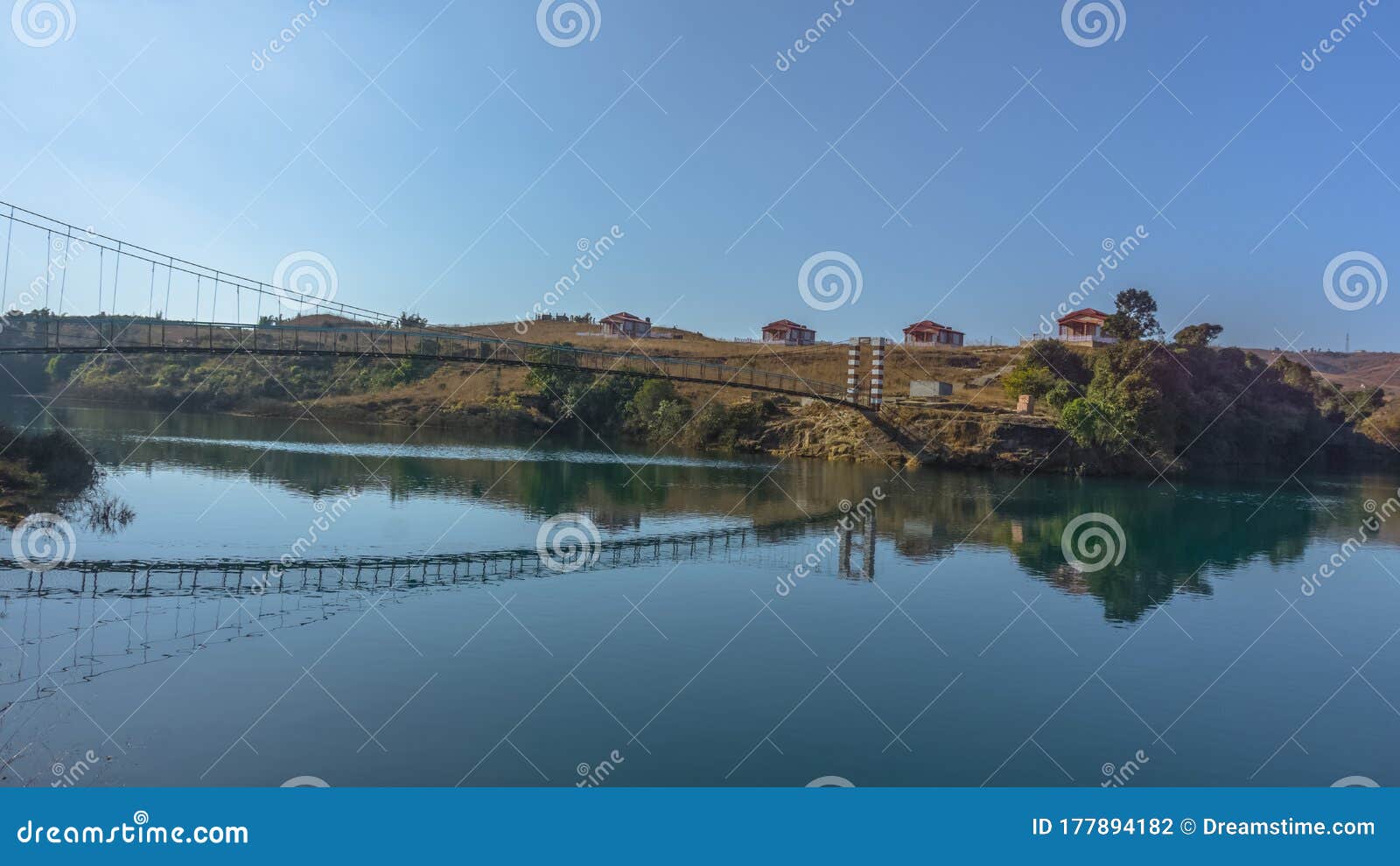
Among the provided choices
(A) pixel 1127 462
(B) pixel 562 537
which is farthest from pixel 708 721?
(A) pixel 1127 462

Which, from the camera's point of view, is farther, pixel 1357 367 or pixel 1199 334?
pixel 1357 367

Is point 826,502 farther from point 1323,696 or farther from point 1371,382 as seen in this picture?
point 1371,382

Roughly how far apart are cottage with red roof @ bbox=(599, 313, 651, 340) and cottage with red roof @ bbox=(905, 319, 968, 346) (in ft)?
91.7

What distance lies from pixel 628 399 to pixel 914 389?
21.6 meters

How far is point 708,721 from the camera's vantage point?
47.0 ft

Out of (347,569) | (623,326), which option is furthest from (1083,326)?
(347,569)

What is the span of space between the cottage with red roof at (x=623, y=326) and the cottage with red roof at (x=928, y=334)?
27942mm

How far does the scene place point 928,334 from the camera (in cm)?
9538

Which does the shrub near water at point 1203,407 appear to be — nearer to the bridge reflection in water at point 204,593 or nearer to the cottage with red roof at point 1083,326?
the cottage with red roof at point 1083,326

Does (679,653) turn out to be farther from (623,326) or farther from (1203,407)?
(623,326)

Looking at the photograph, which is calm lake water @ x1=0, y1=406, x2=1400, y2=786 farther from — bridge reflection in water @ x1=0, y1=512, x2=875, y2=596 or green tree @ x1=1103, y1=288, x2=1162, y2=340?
green tree @ x1=1103, y1=288, x2=1162, y2=340

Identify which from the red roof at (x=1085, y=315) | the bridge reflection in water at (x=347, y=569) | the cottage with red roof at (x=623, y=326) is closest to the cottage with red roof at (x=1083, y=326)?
the red roof at (x=1085, y=315)

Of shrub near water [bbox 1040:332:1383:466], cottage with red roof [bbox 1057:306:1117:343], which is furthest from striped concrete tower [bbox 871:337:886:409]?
cottage with red roof [bbox 1057:306:1117:343]

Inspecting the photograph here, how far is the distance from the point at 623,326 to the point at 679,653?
88.8 m
